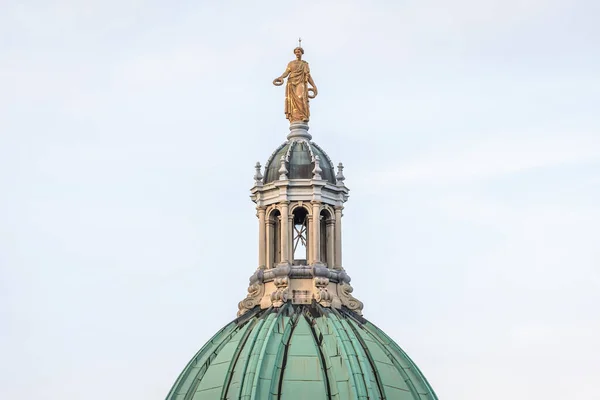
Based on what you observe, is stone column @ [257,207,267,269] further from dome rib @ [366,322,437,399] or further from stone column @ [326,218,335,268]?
dome rib @ [366,322,437,399]

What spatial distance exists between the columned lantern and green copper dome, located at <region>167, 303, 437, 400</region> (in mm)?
38

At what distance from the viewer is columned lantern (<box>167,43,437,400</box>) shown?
7500 cm

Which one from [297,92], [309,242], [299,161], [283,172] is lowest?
[309,242]

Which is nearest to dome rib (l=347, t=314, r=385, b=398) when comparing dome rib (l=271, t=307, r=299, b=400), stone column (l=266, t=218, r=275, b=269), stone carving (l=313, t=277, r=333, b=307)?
stone carving (l=313, t=277, r=333, b=307)

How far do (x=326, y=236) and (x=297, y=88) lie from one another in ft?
22.2

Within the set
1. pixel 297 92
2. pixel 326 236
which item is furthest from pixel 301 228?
pixel 297 92

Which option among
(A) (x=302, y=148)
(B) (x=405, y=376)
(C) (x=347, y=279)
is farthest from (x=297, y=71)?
(B) (x=405, y=376)

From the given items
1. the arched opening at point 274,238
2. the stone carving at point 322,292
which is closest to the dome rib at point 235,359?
the stone carving at point 322,292

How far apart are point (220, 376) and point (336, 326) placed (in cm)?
498

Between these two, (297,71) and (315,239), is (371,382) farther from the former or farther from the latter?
(297,71)

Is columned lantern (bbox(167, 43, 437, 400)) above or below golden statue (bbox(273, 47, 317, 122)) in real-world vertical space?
below

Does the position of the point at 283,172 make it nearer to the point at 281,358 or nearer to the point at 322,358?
the point at 281,358

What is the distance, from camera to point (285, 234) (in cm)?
8162

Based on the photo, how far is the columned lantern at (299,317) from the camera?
75.0 meters
